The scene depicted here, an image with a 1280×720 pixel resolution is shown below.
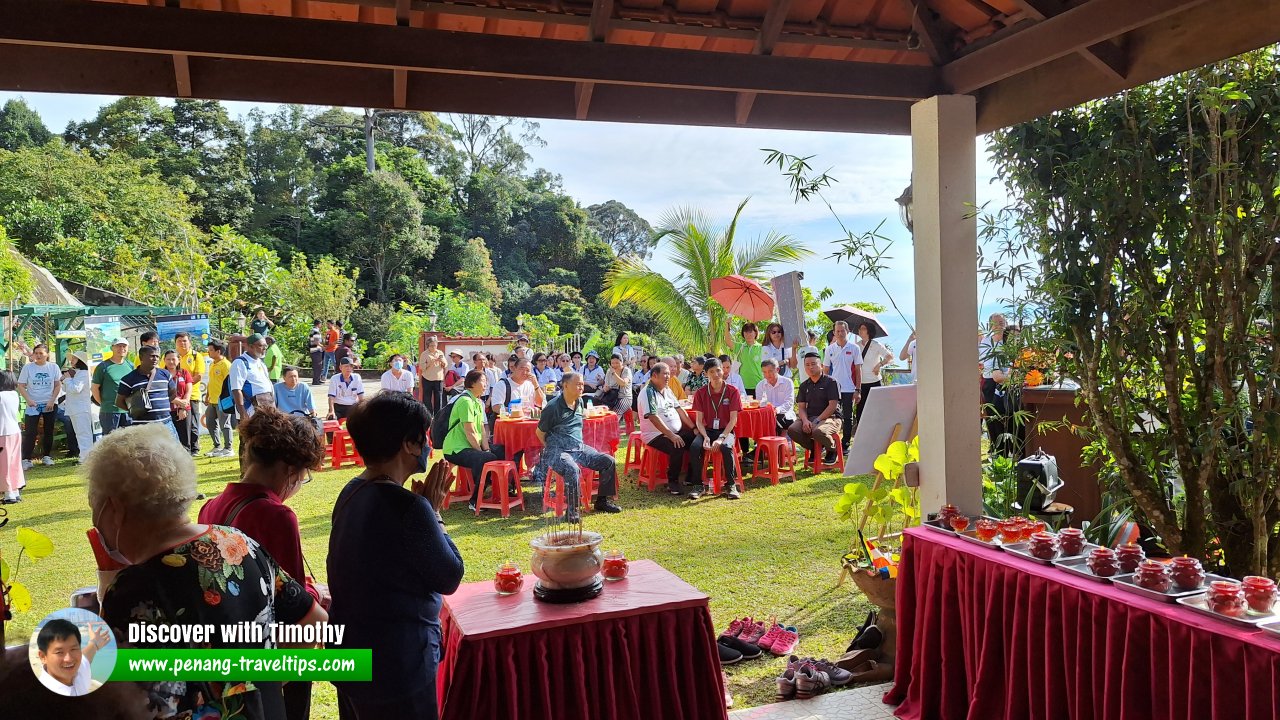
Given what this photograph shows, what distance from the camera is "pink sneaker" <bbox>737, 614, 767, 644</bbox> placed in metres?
3.74

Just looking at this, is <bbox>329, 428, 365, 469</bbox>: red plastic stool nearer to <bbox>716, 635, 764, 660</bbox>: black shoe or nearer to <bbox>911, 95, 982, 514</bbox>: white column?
<bbox>716, 635, 764, 660</bbox>: black shoe

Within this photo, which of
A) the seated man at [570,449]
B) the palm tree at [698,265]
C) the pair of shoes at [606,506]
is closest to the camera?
the seated man at [570,449]

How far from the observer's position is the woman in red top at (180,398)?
8461mm

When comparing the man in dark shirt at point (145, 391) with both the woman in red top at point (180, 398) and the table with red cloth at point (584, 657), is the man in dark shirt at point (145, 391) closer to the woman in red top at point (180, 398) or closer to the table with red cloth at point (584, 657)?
the woman in red top at point (180, 398)

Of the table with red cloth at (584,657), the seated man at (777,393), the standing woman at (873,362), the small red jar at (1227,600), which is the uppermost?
the standing woman at (873,362)

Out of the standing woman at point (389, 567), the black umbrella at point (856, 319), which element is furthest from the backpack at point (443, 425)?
the black umbrella at point (856, 319)

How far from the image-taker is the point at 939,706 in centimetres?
293

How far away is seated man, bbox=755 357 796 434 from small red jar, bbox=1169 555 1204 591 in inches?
257

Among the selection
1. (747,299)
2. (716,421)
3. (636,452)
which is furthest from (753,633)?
(747,299)

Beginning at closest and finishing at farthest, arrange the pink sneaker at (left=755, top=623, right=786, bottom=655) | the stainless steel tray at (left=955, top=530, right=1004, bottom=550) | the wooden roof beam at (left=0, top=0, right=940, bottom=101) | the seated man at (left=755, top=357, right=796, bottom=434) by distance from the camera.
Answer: the wooden roof beam at (left=0, top=0, right=940, bottom=101) → the stainless steel tray at (left=955, top=530, right=1004, bottom=550) → the pink sneaker at (left=755, top=623, right=786, bottom=655) → the seated man at (left=755, top=357, right=796, bottom=434)

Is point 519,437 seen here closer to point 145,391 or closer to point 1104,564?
point 145,391

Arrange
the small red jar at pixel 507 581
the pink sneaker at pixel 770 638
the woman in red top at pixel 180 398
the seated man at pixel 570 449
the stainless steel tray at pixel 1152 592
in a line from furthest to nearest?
1. the woman in red top at pixel 180 398
2. the seated man at pixel 570 449
3. the pink sneaker at pixel 770 638
4. the small red jar at pixel 507 581
5. the stainless steel tray at pixel 1152 592

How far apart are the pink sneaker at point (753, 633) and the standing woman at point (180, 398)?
7.22 m

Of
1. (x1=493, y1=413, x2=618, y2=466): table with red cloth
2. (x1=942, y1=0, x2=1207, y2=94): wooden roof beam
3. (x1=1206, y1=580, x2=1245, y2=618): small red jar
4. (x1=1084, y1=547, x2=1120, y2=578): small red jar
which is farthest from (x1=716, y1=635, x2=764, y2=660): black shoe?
(x1=493, y1=413, x2=618, y2=466): table with red cloth
